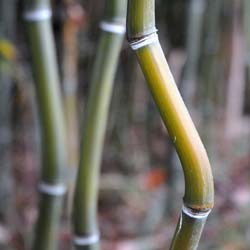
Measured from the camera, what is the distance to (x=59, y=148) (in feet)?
2.26

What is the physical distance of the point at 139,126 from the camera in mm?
1725

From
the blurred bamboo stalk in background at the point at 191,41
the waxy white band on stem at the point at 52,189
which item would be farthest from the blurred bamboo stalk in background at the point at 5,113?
the waxy white band on stem at the point at 52,189

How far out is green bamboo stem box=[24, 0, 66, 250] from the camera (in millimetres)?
655

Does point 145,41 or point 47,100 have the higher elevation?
point 145,41

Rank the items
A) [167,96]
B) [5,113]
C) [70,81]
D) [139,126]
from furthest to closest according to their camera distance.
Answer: [139,126] → [5,113] → [70,81] → [167,96]

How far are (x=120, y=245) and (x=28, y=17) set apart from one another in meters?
0.76

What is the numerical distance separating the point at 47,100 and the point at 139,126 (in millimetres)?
1065

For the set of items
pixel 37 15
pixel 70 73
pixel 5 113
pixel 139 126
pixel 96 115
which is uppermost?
pixel 37 15

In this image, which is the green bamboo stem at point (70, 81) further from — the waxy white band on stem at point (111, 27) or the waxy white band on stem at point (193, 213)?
the waxy white band on stem at point (193, 213)

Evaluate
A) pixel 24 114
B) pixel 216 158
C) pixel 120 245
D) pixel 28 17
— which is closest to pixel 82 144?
pixel 28 17

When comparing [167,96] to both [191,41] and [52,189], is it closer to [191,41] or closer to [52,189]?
[52,189]

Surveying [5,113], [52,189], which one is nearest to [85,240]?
[52,189]

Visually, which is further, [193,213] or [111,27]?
[111,27]

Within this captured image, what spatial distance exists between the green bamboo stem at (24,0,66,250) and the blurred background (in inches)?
15.8
